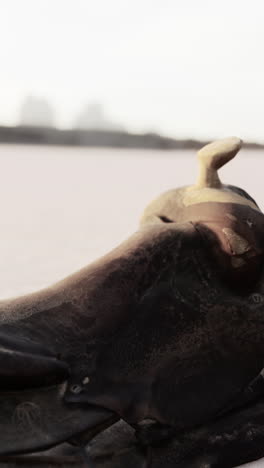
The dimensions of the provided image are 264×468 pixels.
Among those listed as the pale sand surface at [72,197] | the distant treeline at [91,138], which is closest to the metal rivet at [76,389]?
the pale sand surface at [72,197]

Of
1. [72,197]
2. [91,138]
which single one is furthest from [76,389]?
[91,138]

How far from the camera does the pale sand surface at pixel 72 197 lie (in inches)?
161

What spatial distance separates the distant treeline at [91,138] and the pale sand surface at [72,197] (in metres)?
0.17

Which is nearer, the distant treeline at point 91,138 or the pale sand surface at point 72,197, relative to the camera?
the pale sand surface at point 72,197

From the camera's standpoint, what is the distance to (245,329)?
134cm

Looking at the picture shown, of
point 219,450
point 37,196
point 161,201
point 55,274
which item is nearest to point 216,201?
point 161,201

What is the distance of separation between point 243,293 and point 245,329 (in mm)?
70

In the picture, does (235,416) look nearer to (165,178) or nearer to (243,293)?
(243,293)

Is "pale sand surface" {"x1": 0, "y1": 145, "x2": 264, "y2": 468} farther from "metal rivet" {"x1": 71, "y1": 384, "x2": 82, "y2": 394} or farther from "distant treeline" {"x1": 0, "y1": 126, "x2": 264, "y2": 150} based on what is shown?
"metal rivet" {"x1": 71, "y1": 384, "x2": 82, "y2": 394}

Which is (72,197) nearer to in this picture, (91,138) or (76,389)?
(91,138)

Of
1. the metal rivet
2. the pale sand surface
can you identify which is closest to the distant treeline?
the pale sand surface

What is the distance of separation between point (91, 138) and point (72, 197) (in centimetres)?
248

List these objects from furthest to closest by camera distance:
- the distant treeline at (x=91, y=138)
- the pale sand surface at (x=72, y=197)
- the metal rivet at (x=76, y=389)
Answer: the distant treeline at (x=91, y=138) → the pale sand surface at (x=72, y=197) → the metal rivet at (x=76, y=389)

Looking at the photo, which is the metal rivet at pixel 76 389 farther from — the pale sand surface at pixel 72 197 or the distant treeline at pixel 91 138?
the distant treeline at pixel 91 138
